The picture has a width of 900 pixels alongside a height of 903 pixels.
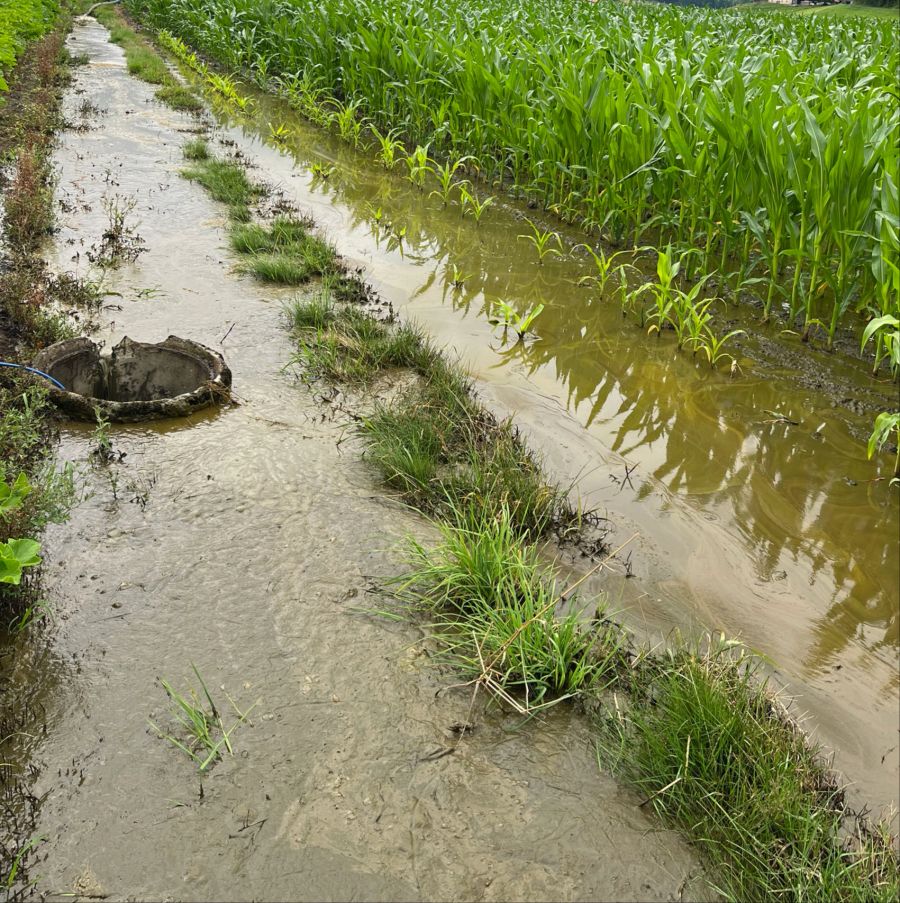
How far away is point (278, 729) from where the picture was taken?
1.98 meters

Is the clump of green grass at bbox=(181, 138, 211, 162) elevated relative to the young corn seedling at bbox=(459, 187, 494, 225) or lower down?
lower down

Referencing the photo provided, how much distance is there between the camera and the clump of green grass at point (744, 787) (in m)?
1.57

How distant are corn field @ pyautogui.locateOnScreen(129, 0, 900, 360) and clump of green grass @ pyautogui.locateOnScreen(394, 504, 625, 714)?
2128 mm

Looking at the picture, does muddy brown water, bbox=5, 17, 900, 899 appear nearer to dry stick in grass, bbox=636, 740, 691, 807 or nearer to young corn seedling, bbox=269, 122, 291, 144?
dry stick in grass, bbox=636, 740, 691, 807

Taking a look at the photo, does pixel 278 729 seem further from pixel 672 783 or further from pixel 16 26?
pixel 16 26

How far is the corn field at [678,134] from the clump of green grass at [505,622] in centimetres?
213

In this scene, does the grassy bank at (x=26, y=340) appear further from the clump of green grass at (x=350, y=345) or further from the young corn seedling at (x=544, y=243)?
the young corn seedling at (x=544, y=243)

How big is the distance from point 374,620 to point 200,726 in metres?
0.61

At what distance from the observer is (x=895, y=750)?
6.60 ft

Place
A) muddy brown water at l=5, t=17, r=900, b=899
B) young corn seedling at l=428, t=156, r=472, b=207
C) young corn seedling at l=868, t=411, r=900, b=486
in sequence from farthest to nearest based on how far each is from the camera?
1. young corn seedling at l=428, t=156, r=472, b=207
2. young corn seedling at l=868, t=411, r=900, b=486
3. muddy brown water at l=5, t=17, r=900, b=899

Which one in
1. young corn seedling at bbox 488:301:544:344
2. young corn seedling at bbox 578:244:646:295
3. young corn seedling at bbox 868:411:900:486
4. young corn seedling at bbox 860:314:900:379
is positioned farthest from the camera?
young corn seedling at bbox 578:244:646:295

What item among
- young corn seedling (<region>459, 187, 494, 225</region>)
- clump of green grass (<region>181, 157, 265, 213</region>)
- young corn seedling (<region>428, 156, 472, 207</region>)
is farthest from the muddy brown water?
young corn seedling (<region>428, 156, 472, 207</region>)

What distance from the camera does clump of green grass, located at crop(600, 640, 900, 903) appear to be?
1573mm

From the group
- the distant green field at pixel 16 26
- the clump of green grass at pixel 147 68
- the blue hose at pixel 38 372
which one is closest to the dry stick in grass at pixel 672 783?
the blue hose at pixel 38 372
